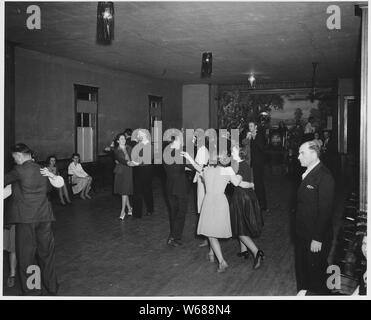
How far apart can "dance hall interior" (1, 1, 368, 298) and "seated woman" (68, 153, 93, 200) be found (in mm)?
32

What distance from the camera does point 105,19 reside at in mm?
4629

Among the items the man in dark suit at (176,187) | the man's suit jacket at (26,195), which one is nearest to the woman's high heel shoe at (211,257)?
the man in dark suit at (176,187)

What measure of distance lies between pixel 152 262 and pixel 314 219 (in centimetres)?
219

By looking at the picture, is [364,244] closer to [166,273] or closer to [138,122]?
[166,273]

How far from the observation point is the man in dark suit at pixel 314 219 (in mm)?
3332

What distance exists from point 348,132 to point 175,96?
6.51m

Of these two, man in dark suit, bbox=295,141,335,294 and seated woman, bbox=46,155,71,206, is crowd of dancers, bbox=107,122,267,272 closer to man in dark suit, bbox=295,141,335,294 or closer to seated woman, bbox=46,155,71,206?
man in dark suit, bbox=295,141,335,294

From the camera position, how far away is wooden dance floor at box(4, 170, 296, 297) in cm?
405

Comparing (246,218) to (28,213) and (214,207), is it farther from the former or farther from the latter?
(28,213)

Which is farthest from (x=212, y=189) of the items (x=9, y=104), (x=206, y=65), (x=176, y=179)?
(x=9, y=104)

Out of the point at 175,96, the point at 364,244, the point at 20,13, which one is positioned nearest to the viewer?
the point at 364,244

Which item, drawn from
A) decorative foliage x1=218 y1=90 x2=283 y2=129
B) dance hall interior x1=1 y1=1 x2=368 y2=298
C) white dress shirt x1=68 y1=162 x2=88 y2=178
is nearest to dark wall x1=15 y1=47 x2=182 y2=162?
dance hall interior x1=1 y1=1 x2=368 y2=298
